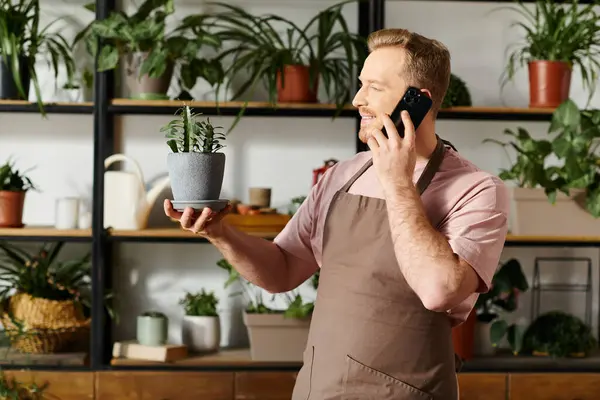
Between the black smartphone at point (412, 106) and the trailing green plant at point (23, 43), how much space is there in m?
1.79

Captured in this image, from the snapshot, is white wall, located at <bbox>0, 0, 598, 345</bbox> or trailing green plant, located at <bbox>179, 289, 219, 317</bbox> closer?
trailing green plant, located at <bbox>179, 289, 219, 317</bbox>

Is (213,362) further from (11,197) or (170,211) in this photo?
(170,211)

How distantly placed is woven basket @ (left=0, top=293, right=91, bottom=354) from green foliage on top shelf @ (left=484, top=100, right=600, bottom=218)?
1.68 metres

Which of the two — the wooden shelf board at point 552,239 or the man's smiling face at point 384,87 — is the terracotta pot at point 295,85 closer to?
the wooden shelf board at point 552,239

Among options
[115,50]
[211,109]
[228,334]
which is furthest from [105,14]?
[228,334]

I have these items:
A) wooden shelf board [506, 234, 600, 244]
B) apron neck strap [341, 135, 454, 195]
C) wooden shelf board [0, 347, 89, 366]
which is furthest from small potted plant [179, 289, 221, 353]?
apron neck strap [341, 135, 454, 195]

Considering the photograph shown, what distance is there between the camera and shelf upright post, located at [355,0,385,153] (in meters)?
3.40

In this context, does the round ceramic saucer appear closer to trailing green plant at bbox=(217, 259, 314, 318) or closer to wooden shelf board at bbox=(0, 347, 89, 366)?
trailing green plant at bbox=(217, 259, 314, 318)

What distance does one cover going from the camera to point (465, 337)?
11.2ft

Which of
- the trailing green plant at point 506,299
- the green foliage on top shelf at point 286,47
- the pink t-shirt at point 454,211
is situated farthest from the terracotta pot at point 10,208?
the trailing green plant at point 506,299

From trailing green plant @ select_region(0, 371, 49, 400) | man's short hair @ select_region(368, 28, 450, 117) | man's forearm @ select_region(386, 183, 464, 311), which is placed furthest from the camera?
trailing green plant @ select_region(0, 371, 49, 400)

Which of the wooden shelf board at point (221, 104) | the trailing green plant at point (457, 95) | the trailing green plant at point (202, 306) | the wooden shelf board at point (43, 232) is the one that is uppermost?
the trailing green plant at point (457, 95)

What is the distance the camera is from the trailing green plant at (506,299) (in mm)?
3471

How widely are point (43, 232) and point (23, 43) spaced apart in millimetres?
691
